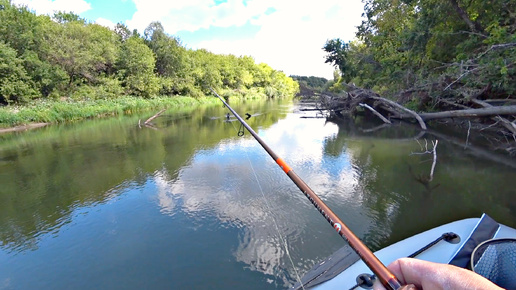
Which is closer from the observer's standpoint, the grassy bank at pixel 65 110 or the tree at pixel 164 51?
the grassy bank at pixel 65 110

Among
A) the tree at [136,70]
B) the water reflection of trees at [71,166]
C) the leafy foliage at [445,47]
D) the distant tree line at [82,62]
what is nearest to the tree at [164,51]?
the distant tree line at [82,62]

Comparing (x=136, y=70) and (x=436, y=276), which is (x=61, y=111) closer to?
(x=136, y=70)

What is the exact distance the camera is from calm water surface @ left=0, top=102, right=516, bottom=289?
11.8ft

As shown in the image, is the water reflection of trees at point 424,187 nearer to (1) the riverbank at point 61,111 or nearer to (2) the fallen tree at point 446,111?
(2) the fallen tree at point 446,111

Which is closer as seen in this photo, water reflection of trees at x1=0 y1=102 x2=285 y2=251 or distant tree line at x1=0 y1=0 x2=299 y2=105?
water reflection of trees at x1=0 y1=102 x2=285 y2=251

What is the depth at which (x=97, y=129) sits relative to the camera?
A: 14.3m

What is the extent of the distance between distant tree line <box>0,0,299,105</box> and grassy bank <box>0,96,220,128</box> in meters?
1.59

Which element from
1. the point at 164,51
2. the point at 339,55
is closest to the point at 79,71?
the point at 164,51

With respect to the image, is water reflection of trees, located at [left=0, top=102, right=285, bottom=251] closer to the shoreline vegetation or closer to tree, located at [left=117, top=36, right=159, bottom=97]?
the shoreline vegetation

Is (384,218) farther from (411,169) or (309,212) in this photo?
(411,169)

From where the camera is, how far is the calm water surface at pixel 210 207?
360cm

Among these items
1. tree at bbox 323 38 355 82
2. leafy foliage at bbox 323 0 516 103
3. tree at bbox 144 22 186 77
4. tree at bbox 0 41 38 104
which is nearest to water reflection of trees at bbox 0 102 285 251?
tree at bbox 0 41 38 104

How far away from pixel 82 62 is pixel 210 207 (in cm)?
2464

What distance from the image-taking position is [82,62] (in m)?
23.1
